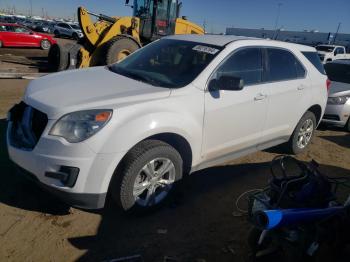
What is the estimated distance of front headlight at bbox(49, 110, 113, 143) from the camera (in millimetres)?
2908

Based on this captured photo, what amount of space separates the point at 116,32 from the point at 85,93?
7996 mm

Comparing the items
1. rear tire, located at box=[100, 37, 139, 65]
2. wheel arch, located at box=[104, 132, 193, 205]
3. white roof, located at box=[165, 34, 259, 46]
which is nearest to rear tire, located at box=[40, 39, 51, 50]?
rear tire, located at box=[100, 37, 139, 65]

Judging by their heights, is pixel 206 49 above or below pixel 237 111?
above

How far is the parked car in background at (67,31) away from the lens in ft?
116

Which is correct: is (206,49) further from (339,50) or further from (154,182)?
(339,50)

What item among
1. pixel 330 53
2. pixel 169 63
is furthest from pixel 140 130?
pixel 330 53

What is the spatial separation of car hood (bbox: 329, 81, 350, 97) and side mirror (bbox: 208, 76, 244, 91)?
4.43 m

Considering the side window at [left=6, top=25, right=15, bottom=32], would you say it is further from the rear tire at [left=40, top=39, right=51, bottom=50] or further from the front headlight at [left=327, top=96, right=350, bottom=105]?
the front headlight at [left=327, top=96, right=350, bottom=105]

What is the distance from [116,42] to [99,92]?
23.2 feet

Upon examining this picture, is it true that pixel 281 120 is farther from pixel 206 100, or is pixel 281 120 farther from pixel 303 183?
pixel 303 183

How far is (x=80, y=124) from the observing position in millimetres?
2934

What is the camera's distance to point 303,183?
8.93 ft

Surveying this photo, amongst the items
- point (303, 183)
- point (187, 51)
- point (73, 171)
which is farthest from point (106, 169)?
point (187, 51)

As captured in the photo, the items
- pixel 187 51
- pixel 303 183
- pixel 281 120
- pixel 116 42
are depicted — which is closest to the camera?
pixel 303 183
